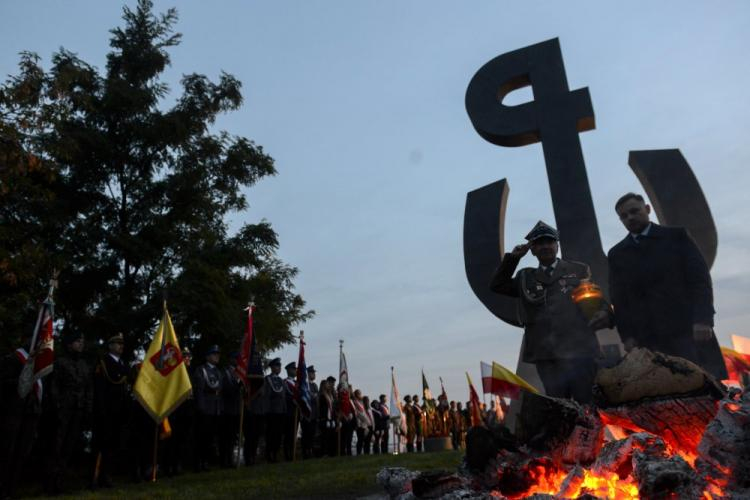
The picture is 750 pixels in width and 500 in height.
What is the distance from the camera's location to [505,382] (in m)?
5.67

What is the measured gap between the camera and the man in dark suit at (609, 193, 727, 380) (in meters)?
4.71

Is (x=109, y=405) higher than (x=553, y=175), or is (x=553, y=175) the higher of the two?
(x=553, y=175)

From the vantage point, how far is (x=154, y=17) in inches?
649

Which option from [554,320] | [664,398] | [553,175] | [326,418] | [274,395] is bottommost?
[664,398]

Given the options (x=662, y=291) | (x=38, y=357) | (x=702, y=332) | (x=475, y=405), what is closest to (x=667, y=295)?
(x=662, y=291)

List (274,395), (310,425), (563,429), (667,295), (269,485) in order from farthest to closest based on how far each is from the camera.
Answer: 1. (310,425)
2. (274,395)
3. (269,485)
4. (667,295)
5. (563,429)

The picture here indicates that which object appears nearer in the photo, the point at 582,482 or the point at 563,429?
the point at 582,482

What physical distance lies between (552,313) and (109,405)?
22.3 ft

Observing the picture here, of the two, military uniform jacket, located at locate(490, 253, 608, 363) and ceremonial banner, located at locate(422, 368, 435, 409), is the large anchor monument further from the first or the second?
ceremonial banner, located at locate(422, 368, 435, 409)

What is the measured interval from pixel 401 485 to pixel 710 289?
115 inches

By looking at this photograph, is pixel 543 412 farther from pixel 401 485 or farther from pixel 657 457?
pixel 401 485

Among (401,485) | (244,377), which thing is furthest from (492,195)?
(401,485)

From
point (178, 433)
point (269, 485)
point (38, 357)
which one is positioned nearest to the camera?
point (269, 485)

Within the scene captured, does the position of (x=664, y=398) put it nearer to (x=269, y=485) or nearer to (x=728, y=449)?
(x=728, y=449)
